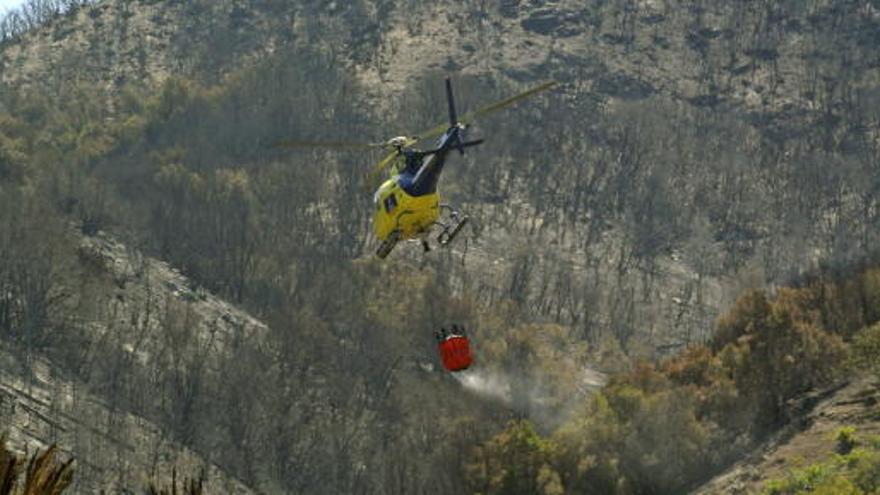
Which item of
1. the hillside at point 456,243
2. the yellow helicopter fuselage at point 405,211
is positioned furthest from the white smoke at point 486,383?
the yellow helicopter fuselage at point 405,211

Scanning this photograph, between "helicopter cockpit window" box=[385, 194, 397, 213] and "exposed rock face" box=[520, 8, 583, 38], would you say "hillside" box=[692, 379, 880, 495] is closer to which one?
"helicopter cockpit window" box=[385, 194, 397, 213]

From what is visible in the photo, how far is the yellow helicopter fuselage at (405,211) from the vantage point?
3659 centimetres

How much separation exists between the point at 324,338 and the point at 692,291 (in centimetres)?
4182

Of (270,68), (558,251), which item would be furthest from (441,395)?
(270,68)

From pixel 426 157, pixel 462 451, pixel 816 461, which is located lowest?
pixel 462 451

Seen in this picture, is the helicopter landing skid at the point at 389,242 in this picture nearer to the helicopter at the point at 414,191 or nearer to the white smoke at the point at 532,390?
the helicopter at the point at 414,191

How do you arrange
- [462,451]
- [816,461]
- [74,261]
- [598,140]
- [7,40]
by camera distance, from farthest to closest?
[7,40] → [598,140] → [74,261] → [462,451] → [816,461]

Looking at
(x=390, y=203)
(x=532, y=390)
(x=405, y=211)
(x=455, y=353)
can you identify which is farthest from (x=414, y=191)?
(x=532, y=390)

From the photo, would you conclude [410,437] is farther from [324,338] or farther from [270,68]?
[270,68]

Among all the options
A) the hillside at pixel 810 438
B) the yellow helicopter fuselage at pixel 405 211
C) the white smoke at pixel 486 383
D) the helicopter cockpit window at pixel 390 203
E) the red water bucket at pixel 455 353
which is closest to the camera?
the red water bucket at pixel 455 353

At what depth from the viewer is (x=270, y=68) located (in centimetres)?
15875

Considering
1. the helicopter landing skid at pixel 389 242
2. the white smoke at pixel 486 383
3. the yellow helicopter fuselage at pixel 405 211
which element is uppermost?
the yellow helicopter fuselage at pixel 405 211

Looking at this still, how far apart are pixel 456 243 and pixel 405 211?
92.7 metres

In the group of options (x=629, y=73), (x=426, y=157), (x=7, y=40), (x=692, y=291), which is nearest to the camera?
(x=426, y=157)
